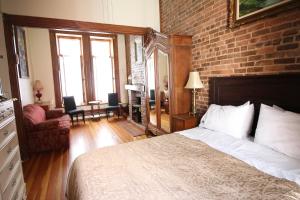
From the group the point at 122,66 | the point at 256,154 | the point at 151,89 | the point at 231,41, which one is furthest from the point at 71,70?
the point at 256,154

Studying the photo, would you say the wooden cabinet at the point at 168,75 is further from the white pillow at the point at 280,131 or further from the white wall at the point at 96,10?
the white pillow at the point at 280,131

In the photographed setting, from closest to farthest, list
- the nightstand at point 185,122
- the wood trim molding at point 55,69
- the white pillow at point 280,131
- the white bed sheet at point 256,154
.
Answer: the white bed sheet at point 256,154 < the white pillow at point 280,131 < the nightstand at point 185,122 < the wood trim molding at point 55,69

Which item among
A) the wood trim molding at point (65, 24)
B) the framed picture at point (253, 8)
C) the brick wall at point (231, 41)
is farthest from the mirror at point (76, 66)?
the framed picture at point (253, 8)

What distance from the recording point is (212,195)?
1.06 m

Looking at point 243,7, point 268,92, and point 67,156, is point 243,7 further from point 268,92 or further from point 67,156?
point 67,156

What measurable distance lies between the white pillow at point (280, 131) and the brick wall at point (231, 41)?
0.48m

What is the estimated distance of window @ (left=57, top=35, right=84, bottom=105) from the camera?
614 cm

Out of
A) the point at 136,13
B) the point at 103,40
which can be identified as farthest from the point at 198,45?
the point at 103,40

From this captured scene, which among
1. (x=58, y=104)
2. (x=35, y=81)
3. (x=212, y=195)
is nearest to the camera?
(x=212, y=195)

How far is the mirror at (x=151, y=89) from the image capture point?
149 inches

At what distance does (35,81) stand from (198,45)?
5060mm

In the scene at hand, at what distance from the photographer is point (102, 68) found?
22.0 feet

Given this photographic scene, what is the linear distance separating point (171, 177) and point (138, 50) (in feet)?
14.0

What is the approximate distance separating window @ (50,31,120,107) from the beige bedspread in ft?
16.8
